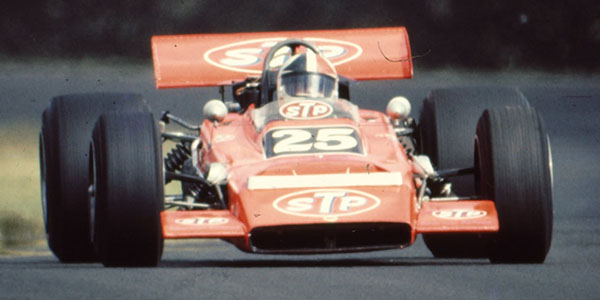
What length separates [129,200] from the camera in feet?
34.9

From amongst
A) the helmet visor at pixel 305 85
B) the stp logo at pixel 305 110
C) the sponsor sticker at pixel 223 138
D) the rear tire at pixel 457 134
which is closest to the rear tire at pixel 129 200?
the sponsor sticker at pixel 223 138

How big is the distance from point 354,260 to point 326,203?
2.01 meters

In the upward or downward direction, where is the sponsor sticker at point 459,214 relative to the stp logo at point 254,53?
downward

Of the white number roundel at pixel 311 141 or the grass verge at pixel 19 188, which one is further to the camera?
the grass verge at pixel 19 188

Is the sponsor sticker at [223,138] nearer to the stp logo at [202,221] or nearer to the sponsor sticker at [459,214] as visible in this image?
the stp logo at [202,221]

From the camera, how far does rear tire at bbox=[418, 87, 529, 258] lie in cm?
1286

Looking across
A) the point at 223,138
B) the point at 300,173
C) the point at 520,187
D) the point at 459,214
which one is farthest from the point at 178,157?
the point at 520,187

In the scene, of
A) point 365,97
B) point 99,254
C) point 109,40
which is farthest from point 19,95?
point 99,254

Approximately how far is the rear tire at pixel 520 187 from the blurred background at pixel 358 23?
10092 mm

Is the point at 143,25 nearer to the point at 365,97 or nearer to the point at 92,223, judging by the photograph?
the point at 365,97

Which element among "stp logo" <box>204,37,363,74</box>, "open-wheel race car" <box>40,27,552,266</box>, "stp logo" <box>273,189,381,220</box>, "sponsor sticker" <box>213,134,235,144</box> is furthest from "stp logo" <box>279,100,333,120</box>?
"stp logo" <box>204,37,363,74</box>

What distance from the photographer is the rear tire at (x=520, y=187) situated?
10914 mm

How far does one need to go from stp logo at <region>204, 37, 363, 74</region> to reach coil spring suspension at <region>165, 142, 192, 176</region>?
3.98ft

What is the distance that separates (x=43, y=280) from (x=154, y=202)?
146 centimetres
